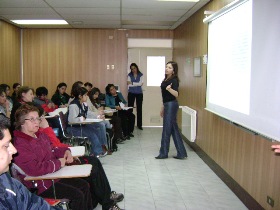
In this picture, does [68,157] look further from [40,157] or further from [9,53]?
[9,53]

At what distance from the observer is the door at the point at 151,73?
884 cm

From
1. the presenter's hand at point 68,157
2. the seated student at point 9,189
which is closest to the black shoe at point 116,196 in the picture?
the presenter's hand at point 68,157

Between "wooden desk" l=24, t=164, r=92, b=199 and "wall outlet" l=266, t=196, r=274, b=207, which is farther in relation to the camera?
"wall outlet" l=266, t=196, r=274, b=207

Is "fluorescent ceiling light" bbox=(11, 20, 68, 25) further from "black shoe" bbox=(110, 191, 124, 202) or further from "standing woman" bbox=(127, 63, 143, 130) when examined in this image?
"black shoe" bbox=(110, 191, 124, 202)

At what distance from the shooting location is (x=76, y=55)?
873 centimetres

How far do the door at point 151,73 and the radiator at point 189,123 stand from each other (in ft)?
7.47

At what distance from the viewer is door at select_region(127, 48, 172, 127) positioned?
8836 millimetres

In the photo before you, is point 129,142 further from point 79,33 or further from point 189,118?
point 79,33

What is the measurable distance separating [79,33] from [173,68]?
14.0ft

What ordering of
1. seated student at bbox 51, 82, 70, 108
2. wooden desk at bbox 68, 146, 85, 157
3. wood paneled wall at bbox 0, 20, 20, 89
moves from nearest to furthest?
wooden desk at bbox 68, 146, 85, 157 < wood paneled wall at bbox 0, 20, 20, 89 < seated student at bbox 51, 82, 70, 108

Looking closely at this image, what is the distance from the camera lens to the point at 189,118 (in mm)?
6195

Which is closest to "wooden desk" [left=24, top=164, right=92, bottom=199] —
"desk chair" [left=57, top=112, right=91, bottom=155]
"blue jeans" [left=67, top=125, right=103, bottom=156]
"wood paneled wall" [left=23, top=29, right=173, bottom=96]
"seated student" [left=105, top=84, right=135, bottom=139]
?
"desk chair" [left=57, top=112, right=91, bottom=155]

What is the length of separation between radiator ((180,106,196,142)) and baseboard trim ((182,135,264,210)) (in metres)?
0.28

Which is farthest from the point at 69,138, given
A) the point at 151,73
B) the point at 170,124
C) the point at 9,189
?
the point at 151,73
